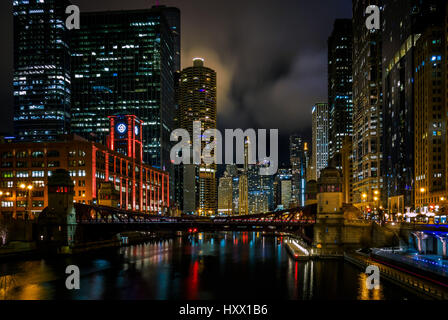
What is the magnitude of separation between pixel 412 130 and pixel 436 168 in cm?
2062

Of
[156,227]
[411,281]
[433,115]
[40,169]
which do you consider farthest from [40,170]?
[433,115]

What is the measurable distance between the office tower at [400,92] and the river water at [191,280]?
277 feet

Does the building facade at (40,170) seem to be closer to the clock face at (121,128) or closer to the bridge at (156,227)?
the bridge at (156,227)

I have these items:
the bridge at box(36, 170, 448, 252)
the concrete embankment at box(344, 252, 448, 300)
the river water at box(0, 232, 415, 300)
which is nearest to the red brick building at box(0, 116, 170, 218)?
the bridge at box(36, 170, 448, 252)

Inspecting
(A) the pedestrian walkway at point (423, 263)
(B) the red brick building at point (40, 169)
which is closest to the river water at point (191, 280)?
(A) the pedestrian walkway at point (423, 263)

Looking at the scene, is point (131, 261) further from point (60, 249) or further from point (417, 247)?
point (417, 247)

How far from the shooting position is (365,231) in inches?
3452

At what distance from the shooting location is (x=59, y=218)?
9456 cm

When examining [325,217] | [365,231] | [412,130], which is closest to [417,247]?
[365,231]

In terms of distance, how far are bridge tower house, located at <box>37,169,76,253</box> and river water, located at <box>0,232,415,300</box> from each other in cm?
623

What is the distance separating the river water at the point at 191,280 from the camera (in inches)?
2170

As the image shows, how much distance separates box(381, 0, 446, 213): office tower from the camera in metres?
150

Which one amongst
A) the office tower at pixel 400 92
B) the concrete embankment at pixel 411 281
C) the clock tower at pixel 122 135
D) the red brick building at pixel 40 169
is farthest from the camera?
the clock tower at pixel 122 135

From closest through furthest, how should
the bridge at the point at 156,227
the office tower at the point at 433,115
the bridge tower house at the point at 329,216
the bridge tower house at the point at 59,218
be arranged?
the bridge at the point at 156,227
the bridge tower house at the point at 329,216
the bridge tower house at the point at 59,218
the office tower at the point at 433,115
